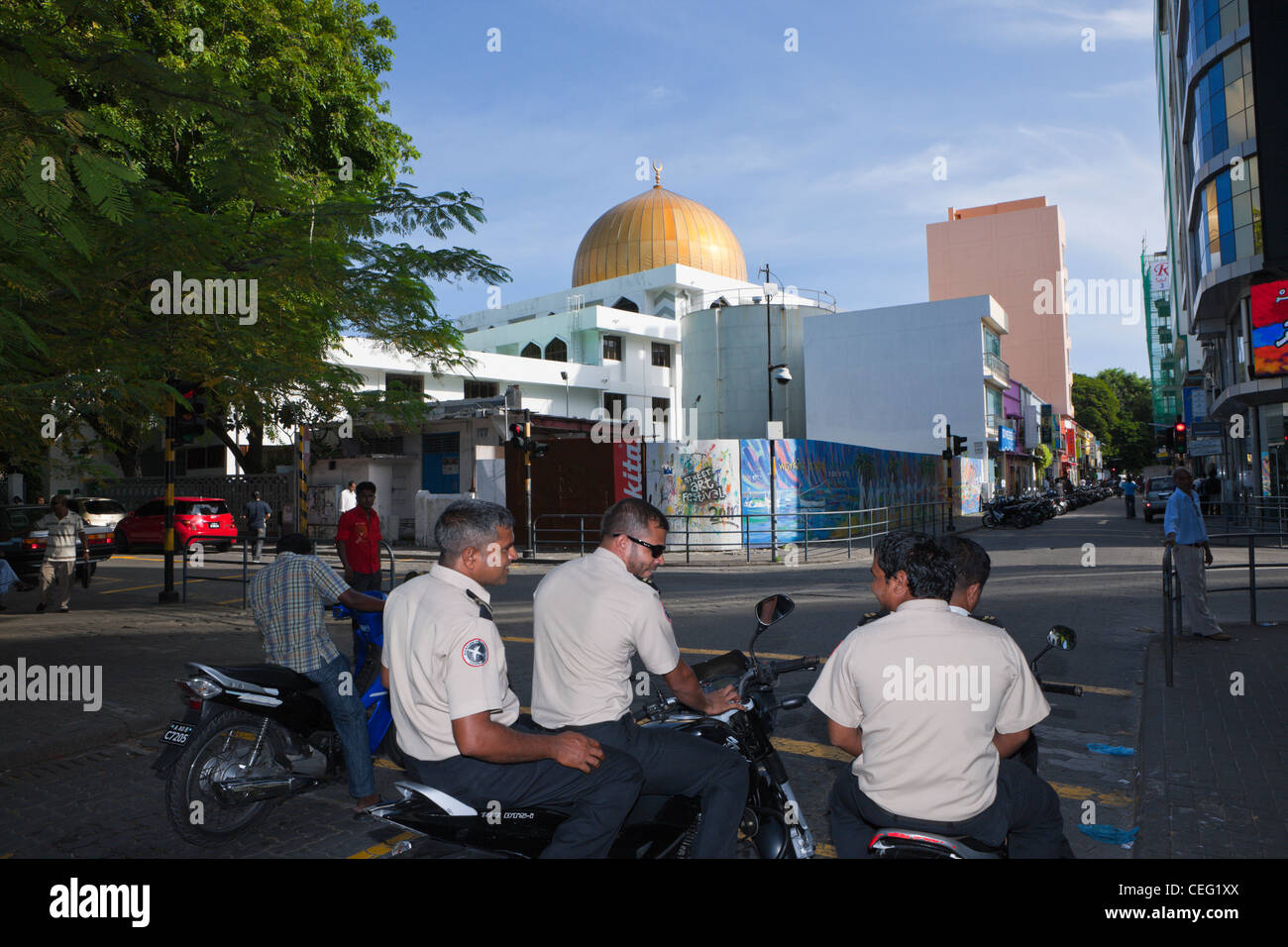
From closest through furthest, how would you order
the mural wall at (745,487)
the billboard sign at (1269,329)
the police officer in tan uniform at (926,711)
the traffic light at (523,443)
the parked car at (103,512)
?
the police officer in tan uniform at (926,711) < the traffic light at (523,443) < the mural wall at (745,487) < the parked car at (103,512) < the billboard sign at (1269,329)

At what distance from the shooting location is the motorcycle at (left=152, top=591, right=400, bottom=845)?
409 cm

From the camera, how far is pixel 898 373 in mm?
45219

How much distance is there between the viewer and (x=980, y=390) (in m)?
43.4

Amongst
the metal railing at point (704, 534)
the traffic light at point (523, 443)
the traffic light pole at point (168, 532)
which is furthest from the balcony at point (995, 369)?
the traffic light pole at point (168, 532)

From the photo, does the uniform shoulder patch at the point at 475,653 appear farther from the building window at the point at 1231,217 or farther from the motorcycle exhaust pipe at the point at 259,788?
the building window at the point at 1231,217

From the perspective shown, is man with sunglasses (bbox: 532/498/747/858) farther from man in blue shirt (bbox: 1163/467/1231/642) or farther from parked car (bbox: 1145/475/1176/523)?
parked car (bbox: 1145/475/1176/523)

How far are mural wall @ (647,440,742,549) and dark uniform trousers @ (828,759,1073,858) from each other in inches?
800

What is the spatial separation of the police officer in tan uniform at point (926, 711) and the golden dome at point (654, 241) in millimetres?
51639

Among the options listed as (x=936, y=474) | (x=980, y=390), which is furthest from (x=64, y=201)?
(x=980, y=390)

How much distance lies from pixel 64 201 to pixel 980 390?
43.7 m

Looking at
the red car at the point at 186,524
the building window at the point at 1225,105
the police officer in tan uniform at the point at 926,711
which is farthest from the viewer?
the building window at the point at 1225,105

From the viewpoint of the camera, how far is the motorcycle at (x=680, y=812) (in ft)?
9.40

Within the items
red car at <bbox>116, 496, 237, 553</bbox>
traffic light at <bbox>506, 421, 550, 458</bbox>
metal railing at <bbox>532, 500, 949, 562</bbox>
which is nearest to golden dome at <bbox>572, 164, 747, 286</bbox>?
metal railing at <bbox>532, 500, 949, 562</bbox>

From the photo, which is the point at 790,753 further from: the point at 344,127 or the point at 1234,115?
the point at 1234,115
